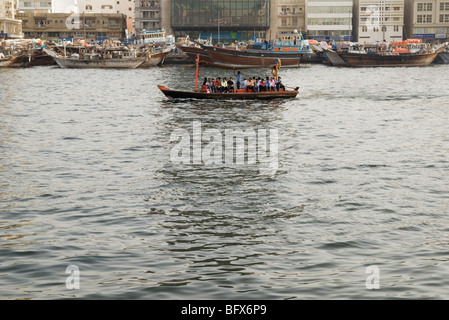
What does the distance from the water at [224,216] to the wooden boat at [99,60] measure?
3136 inches

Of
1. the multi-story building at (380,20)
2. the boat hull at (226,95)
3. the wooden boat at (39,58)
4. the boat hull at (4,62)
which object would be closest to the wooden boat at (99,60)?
the boat hull at (4,62)

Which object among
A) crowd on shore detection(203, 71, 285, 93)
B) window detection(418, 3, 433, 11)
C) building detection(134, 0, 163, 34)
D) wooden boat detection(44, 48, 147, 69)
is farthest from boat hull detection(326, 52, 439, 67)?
crowd on shore detection(203, 71, 285, 93)

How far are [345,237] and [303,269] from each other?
8.56ft

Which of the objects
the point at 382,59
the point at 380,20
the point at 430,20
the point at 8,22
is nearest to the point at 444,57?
the point at 430,20

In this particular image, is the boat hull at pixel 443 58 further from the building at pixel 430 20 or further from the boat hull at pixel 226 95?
the boat hull at pixel 226 95

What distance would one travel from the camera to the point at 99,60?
117625mm

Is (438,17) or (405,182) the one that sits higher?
(438,17)

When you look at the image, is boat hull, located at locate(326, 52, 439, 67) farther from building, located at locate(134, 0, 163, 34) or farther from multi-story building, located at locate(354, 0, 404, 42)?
building, located at locate(134, 0, 163, 34)

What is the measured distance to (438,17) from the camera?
148 m

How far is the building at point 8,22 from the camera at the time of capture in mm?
150038

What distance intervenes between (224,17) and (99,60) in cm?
3775

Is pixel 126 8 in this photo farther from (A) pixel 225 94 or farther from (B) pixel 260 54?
(A) pixel 225 94
